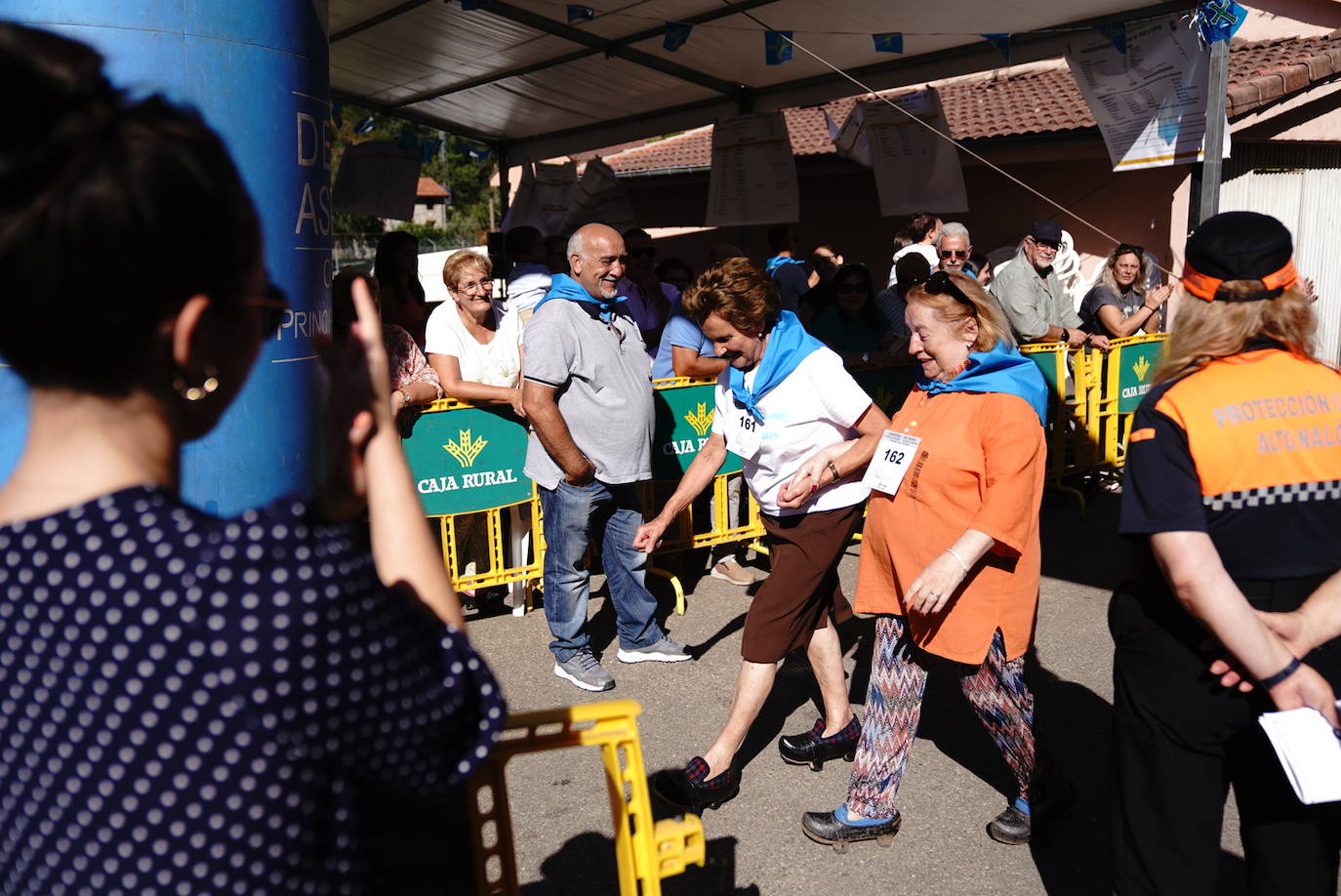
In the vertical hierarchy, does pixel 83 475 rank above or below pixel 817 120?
below

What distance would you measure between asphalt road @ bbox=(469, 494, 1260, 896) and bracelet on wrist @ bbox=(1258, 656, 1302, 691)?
1524mm

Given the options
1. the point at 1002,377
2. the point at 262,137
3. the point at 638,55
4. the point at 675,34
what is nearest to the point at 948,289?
the point at 1002,377

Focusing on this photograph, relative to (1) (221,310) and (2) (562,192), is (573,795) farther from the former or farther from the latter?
(2) (562,192)

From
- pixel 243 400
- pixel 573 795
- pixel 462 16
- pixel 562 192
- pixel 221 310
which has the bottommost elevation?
pixel 573 795

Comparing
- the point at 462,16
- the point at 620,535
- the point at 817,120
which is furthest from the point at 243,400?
the point at 817,120

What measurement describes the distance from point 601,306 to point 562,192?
27.6ft

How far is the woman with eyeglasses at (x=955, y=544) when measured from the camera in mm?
3113

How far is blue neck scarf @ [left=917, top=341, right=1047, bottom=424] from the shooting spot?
10.5ft

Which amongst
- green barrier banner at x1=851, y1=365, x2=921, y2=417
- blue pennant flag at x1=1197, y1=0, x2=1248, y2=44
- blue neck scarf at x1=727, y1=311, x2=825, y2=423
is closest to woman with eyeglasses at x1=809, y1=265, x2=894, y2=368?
green barrier banner at x1=851, y1=365, x2=921, y2=417

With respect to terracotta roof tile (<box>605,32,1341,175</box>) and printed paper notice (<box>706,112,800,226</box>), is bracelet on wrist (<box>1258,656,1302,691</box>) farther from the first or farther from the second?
terracotta roof tile (<box>605,32,1341,175</box>)

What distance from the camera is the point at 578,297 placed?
479 cm

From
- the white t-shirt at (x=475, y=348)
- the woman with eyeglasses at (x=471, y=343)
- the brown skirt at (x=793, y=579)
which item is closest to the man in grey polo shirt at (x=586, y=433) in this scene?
the woman with eyeglasses at (x=471, y=343)

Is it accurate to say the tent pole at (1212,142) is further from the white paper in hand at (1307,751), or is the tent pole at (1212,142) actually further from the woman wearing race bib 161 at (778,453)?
the white paper in hand at (1307,751)

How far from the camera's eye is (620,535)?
5.22 metres
